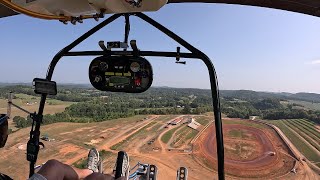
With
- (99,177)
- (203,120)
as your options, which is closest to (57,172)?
(99,177)

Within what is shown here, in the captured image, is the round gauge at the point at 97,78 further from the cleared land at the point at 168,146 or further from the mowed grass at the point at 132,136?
the mowed grass at the point at 132,136

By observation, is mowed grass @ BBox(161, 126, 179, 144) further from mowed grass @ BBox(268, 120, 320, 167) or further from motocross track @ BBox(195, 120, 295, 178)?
mowed grass @ BBox(268, 120, 320, 167)

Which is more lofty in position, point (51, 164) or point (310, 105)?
point (51, 164)

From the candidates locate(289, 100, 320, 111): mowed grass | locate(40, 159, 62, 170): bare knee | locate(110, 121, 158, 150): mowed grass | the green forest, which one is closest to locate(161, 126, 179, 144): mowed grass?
locate(110, 121, 158, 150): mowed grass

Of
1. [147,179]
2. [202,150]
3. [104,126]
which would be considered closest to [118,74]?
[147,179]

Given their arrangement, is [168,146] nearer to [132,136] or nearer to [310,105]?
[132,136]

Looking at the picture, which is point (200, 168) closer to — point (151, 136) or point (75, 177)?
point (151, 136)

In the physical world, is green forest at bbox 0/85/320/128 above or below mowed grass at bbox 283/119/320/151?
above
